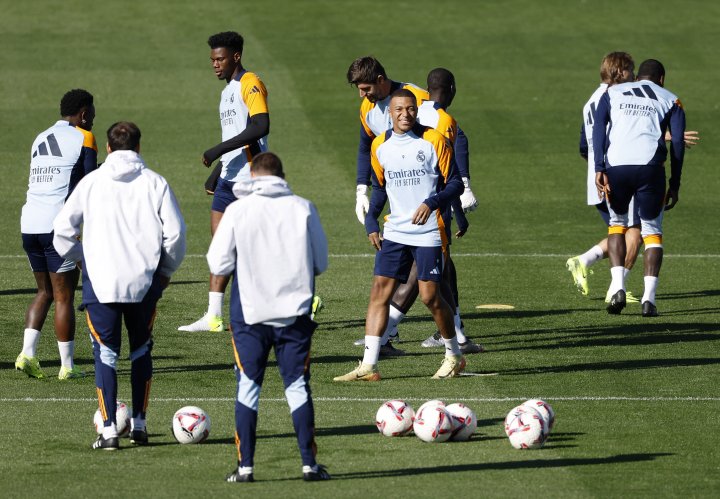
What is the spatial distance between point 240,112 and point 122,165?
390 cm

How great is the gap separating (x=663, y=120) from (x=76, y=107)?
241 inches

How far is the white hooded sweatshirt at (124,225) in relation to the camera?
9.27m

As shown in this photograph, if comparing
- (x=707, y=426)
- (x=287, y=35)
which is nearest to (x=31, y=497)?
(x=707, y=426)

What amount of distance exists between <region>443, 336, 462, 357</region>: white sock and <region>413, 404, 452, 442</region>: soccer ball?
204 centimetres

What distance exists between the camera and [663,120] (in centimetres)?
1457

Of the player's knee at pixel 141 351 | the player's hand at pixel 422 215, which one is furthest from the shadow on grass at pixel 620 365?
the player's knee at pixel 141 351

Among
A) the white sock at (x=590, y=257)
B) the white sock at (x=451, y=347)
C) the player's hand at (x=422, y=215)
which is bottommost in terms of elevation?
the white sock at (x=451, y=347)

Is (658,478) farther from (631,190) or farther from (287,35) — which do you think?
(287,35)

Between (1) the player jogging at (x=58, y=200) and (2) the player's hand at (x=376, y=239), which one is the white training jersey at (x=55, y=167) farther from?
(2) the player's hand at (x=376, y=239)

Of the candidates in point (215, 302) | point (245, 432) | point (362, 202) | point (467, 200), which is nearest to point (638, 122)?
point (467, 200)

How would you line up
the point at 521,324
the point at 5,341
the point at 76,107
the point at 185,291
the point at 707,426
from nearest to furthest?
the point at 707,426, the point at 76,107, the point at 5,341, the point at 521,324, the point at 185,291

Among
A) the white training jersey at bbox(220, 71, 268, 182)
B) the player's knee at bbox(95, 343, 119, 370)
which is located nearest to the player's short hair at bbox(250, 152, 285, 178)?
the player's knee at bbox(95, 343, 119, 370)

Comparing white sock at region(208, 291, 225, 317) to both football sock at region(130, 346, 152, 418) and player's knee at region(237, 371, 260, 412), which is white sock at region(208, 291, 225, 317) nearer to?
football sock at region(130, 346, 152, 418)

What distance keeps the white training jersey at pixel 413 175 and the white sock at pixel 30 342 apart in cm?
290
